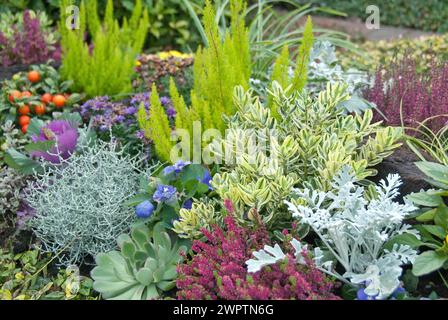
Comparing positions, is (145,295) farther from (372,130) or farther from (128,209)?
(372,130)

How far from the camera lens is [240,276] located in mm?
2113

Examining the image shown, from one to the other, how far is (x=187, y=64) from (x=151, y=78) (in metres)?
0.28

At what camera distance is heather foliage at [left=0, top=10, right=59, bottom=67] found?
4324 millimetres

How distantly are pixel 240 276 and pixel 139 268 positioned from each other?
1.51 feet

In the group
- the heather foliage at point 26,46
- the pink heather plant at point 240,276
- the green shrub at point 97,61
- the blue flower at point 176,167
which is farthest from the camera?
the heather foliage at point 26,46

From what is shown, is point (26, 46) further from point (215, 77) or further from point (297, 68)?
point (297, 68)

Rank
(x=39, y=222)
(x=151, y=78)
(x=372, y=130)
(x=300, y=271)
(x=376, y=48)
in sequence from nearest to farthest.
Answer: (x=300, y=271) < (x=372, y=130) < (x=39, y=222) < (x=151, y=78) < (x=376, y=48)

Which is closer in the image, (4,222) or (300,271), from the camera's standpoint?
(300,271)

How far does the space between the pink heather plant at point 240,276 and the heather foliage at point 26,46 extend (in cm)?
265

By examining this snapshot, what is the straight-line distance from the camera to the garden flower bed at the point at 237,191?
213 cm

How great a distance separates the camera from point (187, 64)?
4.27 metres

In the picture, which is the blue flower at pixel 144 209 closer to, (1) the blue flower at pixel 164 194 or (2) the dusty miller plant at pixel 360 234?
(1) the blue flower at pixel 164 194

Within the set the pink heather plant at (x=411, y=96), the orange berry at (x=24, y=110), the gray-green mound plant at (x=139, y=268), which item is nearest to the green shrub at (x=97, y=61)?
the orange berry at (x=24, y=110)
